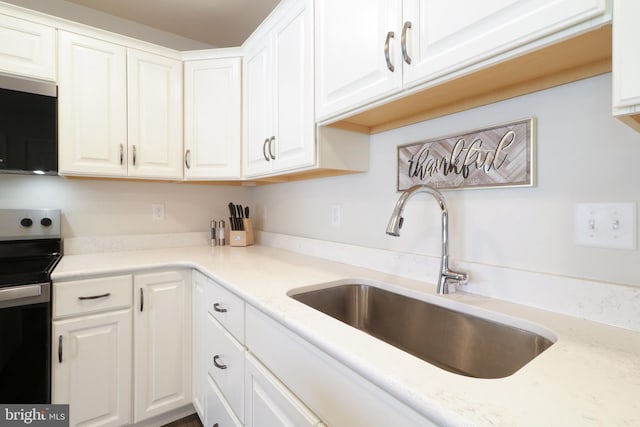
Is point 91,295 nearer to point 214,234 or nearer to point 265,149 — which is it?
point 214,234

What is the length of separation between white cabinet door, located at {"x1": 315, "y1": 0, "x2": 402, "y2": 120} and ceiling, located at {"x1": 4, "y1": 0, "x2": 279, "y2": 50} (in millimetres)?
1080

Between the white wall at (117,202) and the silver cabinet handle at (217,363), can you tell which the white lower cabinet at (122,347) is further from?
the white wall at (117,202)

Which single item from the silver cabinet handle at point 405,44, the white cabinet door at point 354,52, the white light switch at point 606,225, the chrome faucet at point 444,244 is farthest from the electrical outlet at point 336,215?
the white light switch at point 606,225

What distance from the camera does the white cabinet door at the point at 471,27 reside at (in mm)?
648

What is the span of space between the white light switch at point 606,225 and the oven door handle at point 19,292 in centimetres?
201

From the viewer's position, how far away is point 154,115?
197 cm

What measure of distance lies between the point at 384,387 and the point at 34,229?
7.33 ft

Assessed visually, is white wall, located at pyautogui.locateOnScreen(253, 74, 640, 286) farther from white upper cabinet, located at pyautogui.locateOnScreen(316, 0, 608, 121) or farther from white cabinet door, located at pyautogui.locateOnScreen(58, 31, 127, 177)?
white cabinet door, located at pyautogui.locateOnScreen(58, 31, 127, 177)

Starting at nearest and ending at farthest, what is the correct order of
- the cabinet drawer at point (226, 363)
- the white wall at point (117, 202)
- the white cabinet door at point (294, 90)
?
the cabinet drawer at point (226, 363) → the white cabinet door at point (294, 90) → the white wall at point (117, 202)

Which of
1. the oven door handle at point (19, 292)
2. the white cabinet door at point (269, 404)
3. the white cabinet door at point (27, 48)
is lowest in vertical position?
the white cabinet door at point (269, 404)

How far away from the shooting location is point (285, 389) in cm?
88

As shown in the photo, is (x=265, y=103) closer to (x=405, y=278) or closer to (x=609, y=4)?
(x=405, y=278)

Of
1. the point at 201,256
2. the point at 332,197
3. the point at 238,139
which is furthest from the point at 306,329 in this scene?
the point at 238,139

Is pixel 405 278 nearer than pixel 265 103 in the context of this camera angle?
Yes
